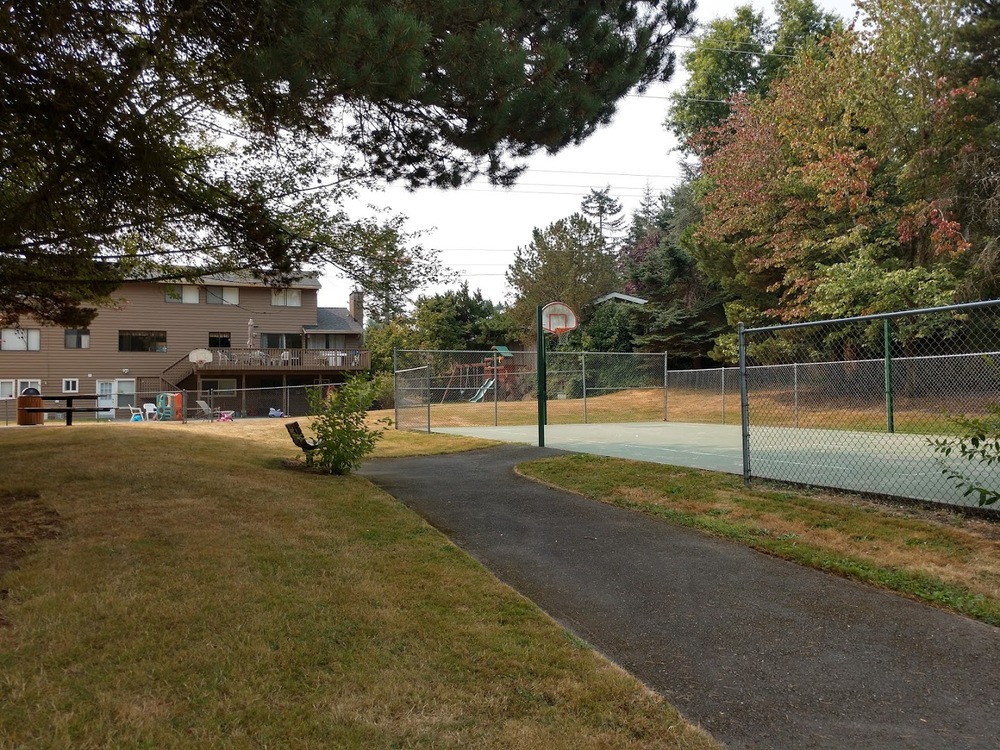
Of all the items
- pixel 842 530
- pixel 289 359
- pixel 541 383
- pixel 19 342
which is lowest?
pixel 842 530

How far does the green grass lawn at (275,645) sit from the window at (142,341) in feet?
99.2

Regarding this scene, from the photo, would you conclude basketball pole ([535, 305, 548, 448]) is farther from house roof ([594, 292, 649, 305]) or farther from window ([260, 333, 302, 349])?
window ([260, 333, 302, 349])

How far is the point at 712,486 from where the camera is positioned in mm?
7688

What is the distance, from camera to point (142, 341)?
1308 inches

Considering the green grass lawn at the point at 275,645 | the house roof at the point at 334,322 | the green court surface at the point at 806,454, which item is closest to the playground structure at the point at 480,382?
the green court surface at the point at 806,454

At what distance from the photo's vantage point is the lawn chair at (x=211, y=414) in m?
25.3

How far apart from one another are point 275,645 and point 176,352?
112ft

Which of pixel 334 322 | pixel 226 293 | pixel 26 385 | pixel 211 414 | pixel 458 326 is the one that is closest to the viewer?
pixel 211 414

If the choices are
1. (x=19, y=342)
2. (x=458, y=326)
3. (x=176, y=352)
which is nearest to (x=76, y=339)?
(x=19, y=342)

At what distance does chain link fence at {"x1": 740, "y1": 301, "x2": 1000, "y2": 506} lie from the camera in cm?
645

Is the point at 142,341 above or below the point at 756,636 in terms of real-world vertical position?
above

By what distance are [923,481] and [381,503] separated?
5.99 metres

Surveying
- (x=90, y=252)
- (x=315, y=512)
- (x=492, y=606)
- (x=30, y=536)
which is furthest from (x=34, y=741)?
(x=90, y=252)

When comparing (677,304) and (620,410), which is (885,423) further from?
(677,304)
